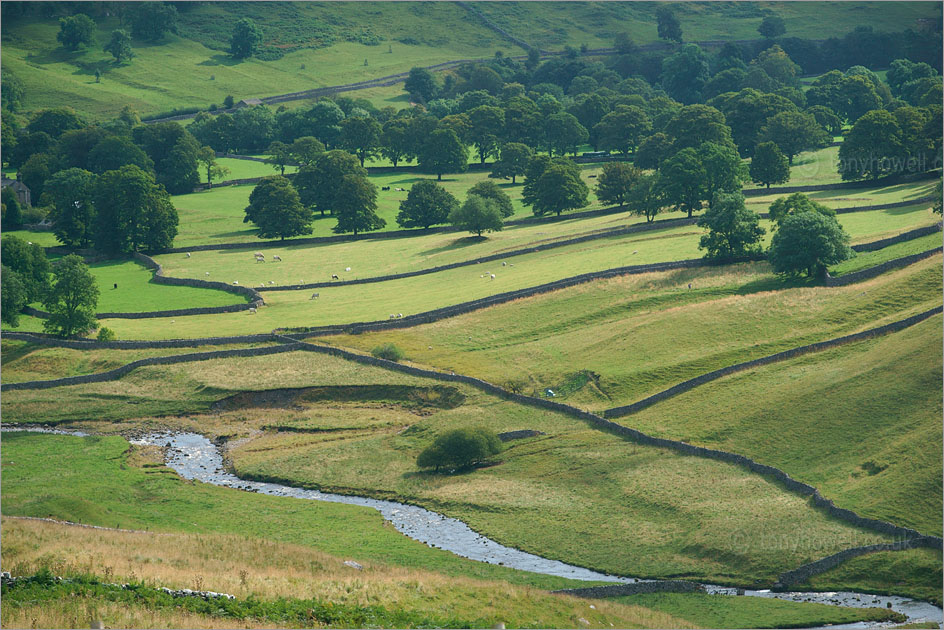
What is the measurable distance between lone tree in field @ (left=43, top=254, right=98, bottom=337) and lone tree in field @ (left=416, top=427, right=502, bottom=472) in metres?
41.9

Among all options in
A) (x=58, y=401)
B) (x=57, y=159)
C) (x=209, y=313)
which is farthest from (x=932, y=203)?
(x=57, y=159)

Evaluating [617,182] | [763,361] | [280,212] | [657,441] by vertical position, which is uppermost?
[617,182]

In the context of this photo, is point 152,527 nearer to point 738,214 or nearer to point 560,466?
point 560,466

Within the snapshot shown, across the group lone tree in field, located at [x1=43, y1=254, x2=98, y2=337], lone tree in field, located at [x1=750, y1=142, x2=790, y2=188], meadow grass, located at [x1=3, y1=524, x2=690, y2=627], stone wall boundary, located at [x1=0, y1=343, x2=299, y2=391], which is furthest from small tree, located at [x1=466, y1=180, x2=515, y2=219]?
meadow grass, located at [x1=3, y1=524, x2=690, y2=627]

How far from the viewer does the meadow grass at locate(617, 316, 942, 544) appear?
63.0m

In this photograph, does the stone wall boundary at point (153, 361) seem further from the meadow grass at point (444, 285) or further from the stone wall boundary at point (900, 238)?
the stone wall boundary at point (900, 238)

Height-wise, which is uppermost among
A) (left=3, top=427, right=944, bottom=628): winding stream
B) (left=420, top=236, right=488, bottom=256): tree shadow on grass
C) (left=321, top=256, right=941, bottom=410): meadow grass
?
(left=420, top=236, right=488, bottom=256): tree shadow on grass

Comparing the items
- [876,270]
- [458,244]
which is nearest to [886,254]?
[876,270]

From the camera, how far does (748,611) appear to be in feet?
176

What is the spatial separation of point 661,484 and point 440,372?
27678mm

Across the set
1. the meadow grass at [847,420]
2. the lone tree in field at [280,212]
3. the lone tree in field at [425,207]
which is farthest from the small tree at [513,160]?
the meadow grass at [847,420]

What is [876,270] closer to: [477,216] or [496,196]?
[477,216]

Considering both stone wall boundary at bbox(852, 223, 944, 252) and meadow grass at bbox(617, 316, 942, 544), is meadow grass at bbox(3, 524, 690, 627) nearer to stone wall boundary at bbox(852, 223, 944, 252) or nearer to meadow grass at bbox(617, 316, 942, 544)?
meadow grass at bbox(617, 316, 942, 544)

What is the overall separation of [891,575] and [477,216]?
8680 cm
